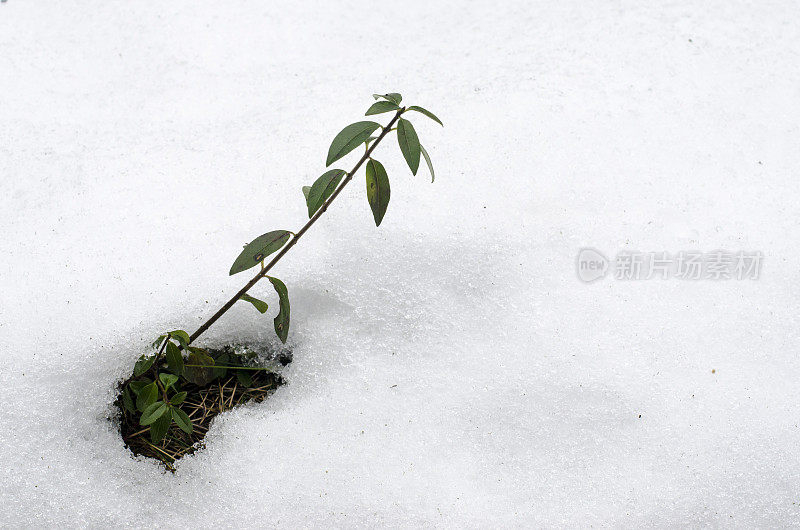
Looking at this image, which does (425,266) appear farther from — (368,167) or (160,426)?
(160,426)

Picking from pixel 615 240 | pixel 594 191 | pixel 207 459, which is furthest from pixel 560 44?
pixel 207 459

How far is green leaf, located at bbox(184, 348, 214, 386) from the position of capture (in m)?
1.46

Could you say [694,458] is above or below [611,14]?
below

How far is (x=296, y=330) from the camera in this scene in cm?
168

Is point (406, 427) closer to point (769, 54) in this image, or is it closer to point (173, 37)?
point (173, 37)

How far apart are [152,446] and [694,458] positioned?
1284mm

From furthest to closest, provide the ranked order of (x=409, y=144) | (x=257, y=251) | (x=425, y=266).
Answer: (x=425, y=266) → (x=257, y=251) → (x=409, y=144)

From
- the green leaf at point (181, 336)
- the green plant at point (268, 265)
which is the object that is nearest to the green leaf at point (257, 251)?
the green plant at point (268, 265)

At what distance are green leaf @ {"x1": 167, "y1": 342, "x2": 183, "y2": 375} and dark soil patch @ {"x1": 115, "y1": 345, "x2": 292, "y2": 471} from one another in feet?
0.55

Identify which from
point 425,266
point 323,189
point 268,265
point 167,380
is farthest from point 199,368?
point 425,266

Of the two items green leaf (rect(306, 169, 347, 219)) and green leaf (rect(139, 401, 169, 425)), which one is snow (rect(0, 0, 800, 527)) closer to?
green leaf (rect(139, 401, 169, 425))

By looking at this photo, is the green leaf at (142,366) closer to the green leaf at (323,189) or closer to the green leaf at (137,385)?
the green leaf at (137,385)

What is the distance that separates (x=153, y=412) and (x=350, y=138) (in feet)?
2.36

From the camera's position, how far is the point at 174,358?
1407 millimetres
